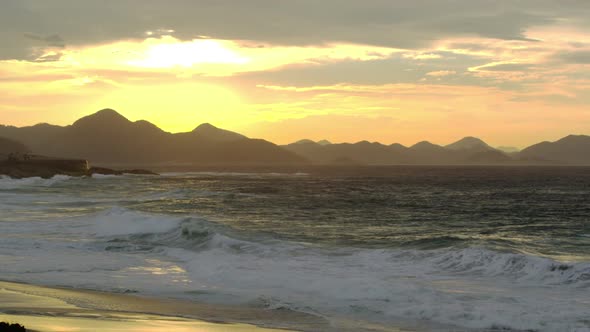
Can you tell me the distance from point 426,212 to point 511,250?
22424 millimetres

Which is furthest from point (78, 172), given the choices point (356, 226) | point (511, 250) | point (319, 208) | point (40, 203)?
point (511, 250)

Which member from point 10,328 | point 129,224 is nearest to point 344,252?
point 129,224

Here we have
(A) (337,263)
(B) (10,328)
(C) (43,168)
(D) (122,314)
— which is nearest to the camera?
(B) (10,328)

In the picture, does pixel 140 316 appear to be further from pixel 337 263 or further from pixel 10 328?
pixel 337 263

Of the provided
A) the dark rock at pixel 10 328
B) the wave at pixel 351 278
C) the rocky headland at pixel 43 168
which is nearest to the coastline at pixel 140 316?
the wave at pixel 351 278

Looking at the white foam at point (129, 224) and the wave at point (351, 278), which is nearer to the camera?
the wave at point (351, 278)

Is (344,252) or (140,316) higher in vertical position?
(140,316)

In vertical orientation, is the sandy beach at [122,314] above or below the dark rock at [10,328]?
below

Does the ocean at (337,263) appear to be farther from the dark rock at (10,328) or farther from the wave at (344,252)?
the dark rock at (10,328)

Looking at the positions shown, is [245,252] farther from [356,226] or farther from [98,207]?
[98,207]

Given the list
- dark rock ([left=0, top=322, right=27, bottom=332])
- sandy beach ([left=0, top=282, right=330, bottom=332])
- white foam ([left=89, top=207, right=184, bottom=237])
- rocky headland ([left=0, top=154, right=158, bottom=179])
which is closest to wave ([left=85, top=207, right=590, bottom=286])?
white foam ([left=89, top=207, right=184, bottom=237])

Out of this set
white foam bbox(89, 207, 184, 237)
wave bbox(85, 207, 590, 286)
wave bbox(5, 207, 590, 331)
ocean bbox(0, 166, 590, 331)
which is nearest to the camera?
wave bbox(5, 207, 590, 331)

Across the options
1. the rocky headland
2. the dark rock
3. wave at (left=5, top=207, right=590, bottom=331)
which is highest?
the rocky headland

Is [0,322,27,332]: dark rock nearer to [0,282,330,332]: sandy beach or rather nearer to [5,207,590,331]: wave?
[0,282,330,332]: sandy beach
